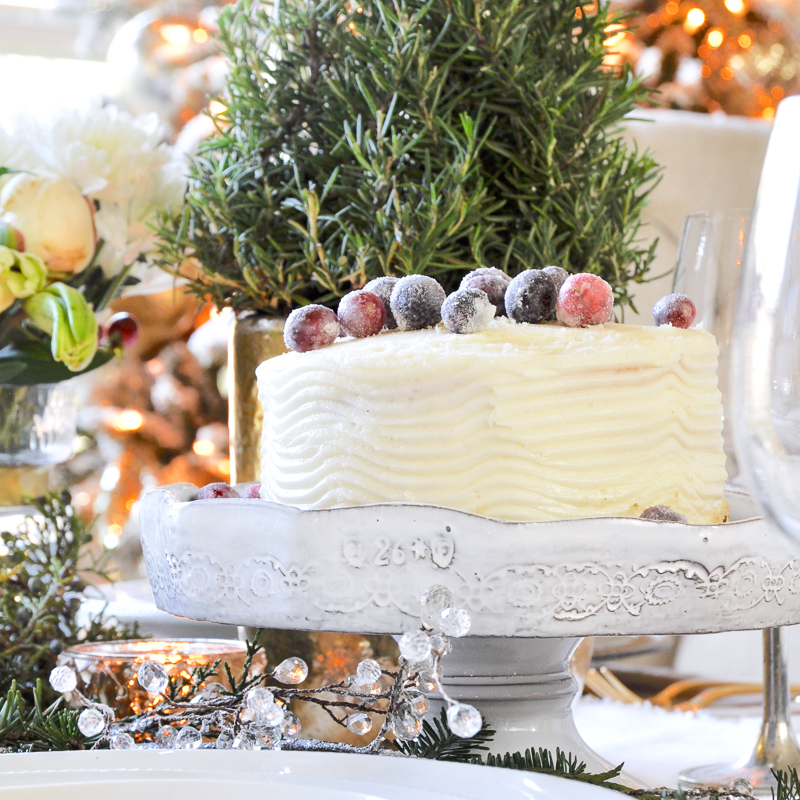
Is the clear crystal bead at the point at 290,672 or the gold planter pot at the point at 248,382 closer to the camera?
the clear crystal bead at the point at 290,672

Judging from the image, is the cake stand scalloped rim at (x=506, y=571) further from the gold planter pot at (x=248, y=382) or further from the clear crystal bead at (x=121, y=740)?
the gold planter pot at (x=248, y=382)

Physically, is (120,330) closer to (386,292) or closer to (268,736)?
(386,292)

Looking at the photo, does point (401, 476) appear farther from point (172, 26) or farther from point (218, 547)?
point (172, 26)

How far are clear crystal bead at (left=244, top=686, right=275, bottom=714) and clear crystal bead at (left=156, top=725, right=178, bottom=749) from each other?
0.05 meters

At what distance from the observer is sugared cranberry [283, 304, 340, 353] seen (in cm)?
46

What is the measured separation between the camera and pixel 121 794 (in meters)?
0.24

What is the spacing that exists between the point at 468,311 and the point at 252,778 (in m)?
0.23

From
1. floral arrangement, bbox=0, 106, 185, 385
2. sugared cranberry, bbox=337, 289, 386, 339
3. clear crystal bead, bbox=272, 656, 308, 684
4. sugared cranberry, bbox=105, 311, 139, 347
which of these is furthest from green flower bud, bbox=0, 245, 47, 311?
clear crystal bead, bbox=272, 656, 308, 684

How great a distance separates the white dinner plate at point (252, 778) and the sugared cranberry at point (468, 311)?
21cm

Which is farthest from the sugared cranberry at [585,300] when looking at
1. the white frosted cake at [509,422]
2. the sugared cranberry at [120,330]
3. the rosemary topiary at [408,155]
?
the sugared cranberry at [120,330]

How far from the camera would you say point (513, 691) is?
45cm

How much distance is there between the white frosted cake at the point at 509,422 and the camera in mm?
407

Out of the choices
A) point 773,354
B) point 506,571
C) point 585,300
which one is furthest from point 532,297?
point 773,354

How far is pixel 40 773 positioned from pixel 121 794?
0.07ft
